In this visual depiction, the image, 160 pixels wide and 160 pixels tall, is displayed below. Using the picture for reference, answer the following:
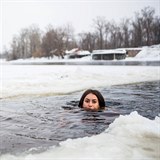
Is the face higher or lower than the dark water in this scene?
higher

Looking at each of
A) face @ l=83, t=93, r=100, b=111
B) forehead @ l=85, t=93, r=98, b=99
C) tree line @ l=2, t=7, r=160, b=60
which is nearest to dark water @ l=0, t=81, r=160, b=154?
face @ l=83, t=93, r=100, b=111

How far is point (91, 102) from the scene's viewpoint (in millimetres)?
8273

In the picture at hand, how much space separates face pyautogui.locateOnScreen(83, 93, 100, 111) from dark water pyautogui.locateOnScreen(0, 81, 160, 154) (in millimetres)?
193

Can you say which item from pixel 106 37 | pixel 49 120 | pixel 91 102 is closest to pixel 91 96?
pixel 91 102

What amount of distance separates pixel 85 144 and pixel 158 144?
1.10 m

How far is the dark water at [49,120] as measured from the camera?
5344 mm

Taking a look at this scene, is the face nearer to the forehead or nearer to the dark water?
the forehead

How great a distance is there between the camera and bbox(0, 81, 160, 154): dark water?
17.5 ft

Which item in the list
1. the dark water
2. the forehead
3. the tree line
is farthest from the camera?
the tree line

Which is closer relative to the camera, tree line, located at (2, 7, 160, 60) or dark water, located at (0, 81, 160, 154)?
dark water, located at (0, 81, 160, 154)

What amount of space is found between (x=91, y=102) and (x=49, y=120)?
1.43m

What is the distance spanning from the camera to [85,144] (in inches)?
186

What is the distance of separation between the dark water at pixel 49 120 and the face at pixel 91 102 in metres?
0.19

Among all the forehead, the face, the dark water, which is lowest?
the dark water
